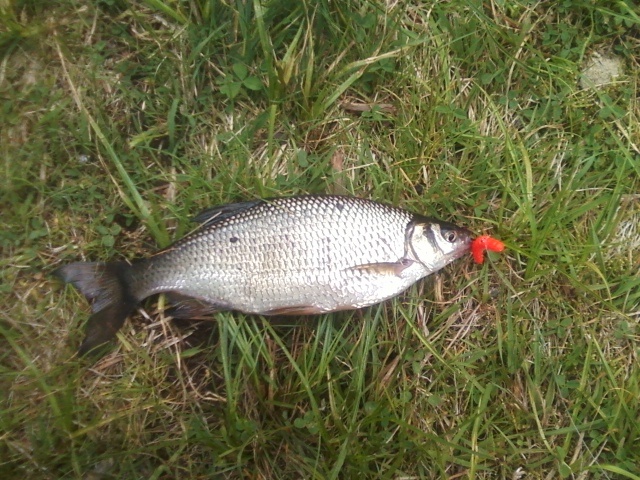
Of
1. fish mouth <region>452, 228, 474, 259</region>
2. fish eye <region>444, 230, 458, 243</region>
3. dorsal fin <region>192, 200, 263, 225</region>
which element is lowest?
fish mouth <region>452, 228, 474, 259</region>

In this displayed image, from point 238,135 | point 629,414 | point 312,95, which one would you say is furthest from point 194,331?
point 629,414

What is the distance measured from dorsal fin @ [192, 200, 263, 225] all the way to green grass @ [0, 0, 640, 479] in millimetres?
104

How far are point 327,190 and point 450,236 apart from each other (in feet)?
2.20

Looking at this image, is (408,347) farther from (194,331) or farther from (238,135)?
(238,135)

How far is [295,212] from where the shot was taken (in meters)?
2.45

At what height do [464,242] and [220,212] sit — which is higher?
[220,212]

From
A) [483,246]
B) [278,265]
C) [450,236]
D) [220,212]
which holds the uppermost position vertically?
[220,212]

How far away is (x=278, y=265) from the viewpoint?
2.42 metres

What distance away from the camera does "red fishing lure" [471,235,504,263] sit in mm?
2609

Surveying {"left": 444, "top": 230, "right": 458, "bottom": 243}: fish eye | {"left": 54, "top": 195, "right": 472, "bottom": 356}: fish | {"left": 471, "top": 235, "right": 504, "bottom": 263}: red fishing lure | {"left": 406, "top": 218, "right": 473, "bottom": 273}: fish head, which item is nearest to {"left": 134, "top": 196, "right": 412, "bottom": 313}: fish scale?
{"left": 54, "top": 195, "right": 472, "bottom": 356}: fish

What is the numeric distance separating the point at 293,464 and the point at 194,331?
2.67 ft

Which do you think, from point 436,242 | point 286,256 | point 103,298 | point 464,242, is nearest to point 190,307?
point 103,298

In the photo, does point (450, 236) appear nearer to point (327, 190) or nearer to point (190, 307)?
point (327, 190)

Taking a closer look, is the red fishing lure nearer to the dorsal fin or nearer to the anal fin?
the dorsal fin
